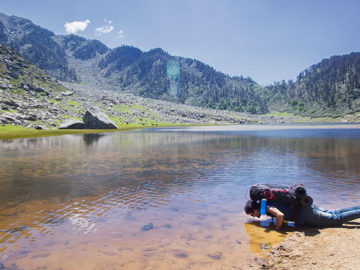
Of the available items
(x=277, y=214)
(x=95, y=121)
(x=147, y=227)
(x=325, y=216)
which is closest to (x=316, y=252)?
(x=277, y=214)

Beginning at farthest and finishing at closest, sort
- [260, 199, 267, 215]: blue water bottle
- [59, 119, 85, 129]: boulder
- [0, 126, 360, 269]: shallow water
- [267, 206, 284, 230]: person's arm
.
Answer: [59, 119, 85, 129]: boulder < [260, 199, 267, 215]: blue water bottle < [267, 206, 284, 230]: person's arm < [0, 126, 360, 269]: shallow water

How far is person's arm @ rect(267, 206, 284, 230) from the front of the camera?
11.0 meters

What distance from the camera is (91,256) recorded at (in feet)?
30.3

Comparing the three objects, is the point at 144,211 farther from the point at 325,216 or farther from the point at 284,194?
the point at 325,216

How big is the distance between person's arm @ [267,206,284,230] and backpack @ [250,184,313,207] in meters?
0.40

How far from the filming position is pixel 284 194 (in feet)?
37.4

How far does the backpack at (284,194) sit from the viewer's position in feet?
35.8

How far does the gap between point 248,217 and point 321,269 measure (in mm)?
5109

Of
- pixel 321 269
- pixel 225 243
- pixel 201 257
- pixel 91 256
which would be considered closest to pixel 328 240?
pixel 321 269

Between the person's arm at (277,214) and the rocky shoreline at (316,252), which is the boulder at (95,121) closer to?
the person's arm at (277,214)

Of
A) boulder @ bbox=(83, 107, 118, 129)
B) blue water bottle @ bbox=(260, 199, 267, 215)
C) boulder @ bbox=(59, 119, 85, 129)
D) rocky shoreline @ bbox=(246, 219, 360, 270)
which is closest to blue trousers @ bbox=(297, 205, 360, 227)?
rocky shoreline @ bbox=(246, 219, 360, 270)

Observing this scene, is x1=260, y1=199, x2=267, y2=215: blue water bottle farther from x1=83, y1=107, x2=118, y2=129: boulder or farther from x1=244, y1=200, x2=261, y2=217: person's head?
x1=83, y1=107, x2=118, y2=129: boulder

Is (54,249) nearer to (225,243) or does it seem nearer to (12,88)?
(225,243)

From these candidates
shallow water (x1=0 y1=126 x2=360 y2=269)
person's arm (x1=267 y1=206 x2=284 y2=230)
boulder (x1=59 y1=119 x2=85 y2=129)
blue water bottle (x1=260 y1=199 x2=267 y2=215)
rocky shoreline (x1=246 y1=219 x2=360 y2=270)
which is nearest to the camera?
rocky shoreline (x1=246 y1=219 x2=360 y2=270)
